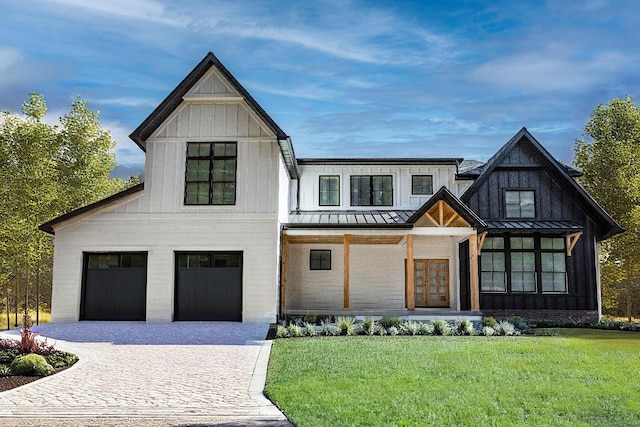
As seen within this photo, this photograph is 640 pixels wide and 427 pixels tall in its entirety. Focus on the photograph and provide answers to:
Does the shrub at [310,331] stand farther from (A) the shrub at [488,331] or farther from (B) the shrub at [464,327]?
(A) the shrub at [488,331]

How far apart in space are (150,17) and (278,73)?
312 cm

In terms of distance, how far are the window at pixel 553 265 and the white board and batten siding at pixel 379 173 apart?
3.87 meters

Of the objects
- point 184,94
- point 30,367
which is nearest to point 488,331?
point 30,367

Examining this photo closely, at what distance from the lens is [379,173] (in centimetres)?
2231

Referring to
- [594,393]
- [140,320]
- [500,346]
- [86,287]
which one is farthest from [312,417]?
[86,287]

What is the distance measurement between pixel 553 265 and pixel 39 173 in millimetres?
20313

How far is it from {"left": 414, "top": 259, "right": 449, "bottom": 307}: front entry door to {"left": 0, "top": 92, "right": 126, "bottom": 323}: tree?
15.1m

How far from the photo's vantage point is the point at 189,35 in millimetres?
14594

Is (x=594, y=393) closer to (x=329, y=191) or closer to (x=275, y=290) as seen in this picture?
(x=275, y=290)

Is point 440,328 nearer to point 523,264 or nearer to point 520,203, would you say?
point 523,264

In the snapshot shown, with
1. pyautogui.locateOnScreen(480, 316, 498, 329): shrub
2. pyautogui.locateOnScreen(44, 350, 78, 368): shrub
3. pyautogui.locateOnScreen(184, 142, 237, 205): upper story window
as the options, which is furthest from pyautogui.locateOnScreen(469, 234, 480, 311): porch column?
pyautogui.locateOnScreen(44, 350, 78, 368): shrub

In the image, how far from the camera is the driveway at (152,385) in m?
7.21

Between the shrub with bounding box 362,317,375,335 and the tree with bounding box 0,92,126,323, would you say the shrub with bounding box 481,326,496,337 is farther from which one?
the tree with bounding box 0,92,126,323

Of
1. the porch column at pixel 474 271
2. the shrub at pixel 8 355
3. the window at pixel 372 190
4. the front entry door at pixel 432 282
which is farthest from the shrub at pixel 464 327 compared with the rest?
the shrub at pixel 8 355
